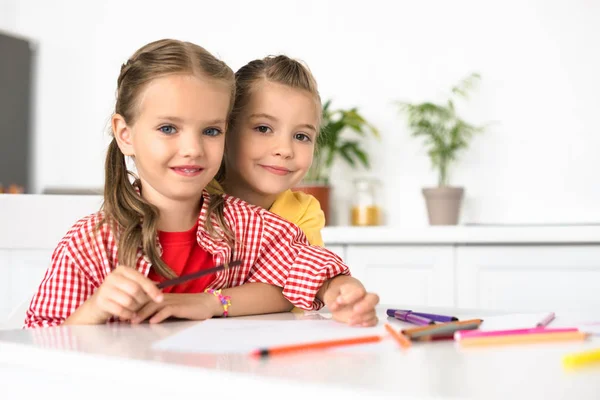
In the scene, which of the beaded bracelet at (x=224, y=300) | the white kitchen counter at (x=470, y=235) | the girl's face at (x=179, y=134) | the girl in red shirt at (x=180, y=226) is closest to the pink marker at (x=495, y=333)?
the girl in red shirt at (x=180, y=226)

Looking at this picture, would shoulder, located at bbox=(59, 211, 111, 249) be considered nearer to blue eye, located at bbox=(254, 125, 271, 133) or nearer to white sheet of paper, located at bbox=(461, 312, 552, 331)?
blue eye, located at bbox=(254, 125, 271, 133)

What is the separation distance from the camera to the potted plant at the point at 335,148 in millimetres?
2801

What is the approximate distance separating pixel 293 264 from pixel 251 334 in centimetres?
38

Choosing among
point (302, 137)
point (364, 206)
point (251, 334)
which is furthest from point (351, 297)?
point (364, 206)

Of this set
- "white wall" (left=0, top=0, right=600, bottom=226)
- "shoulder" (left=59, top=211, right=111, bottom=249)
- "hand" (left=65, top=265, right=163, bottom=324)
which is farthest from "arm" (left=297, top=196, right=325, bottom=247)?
"white wall" (left=0, top=0, right=600, bottom=226)

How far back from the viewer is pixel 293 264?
3.40ft

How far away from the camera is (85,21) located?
3.60 metres

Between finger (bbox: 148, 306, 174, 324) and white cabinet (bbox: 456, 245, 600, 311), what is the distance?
5.36 ft

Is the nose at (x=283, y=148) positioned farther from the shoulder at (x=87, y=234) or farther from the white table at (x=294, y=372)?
the white table at (x=294, y=372)

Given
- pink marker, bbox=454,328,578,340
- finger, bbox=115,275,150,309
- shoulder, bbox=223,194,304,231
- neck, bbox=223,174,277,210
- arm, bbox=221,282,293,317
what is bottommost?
arm, bbox=221,282,293,317

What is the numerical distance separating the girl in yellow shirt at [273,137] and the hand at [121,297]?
48cm

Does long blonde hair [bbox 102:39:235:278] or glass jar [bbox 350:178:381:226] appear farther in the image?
glass jar [bbox 350:178:381:226]

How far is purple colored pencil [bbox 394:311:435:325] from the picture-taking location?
0.75 m

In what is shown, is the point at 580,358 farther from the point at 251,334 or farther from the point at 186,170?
the point at 186,170
